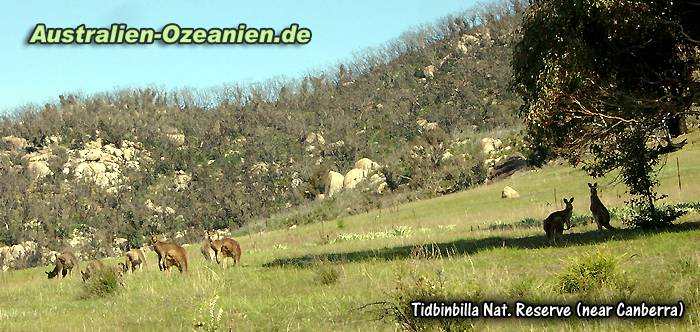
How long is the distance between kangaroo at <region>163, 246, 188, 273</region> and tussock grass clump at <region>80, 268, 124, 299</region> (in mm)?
2223

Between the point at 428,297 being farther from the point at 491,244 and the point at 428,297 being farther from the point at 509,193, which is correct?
the point at 509,193

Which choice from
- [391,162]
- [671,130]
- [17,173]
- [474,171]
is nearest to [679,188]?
[671,130]

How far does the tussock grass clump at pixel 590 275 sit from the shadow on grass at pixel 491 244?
5796 millimetres

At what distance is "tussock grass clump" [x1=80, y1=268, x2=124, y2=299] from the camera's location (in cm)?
1662

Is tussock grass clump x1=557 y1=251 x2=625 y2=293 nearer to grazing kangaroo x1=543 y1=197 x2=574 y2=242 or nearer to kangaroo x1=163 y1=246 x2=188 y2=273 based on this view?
grazing kangaroo x1=543 y1=197 x2=574 y2=242

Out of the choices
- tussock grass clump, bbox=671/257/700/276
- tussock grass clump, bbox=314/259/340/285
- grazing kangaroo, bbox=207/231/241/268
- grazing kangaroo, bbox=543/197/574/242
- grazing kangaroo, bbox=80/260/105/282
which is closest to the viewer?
tussock grass clump, bbox=671/257/700/276

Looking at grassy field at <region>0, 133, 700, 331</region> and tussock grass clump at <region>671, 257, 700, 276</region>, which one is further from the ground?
tussock grass clump at <region>671, 257, 700, 276</region>

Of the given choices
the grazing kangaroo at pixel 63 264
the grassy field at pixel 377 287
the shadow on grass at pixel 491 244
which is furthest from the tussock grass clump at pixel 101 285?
the grazing kangaroo at pixel 63 264

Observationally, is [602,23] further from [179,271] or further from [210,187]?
[210,187]

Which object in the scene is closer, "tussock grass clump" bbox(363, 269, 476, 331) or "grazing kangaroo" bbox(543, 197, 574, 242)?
"tussock grass clump" bbox(363, 269, 476, 331)

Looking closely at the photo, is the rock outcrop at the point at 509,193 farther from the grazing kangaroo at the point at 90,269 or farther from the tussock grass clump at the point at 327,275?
the tussock grass clump at the point at 327,275

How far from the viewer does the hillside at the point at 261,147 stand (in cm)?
8088

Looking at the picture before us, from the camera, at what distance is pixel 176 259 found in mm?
19250

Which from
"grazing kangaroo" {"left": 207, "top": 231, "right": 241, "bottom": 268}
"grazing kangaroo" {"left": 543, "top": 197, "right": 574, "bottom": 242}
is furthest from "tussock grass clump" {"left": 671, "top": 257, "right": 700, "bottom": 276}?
"grazing kangaroo" {"left": 207, "top": 231, "right": 241, "bottom": 268}
